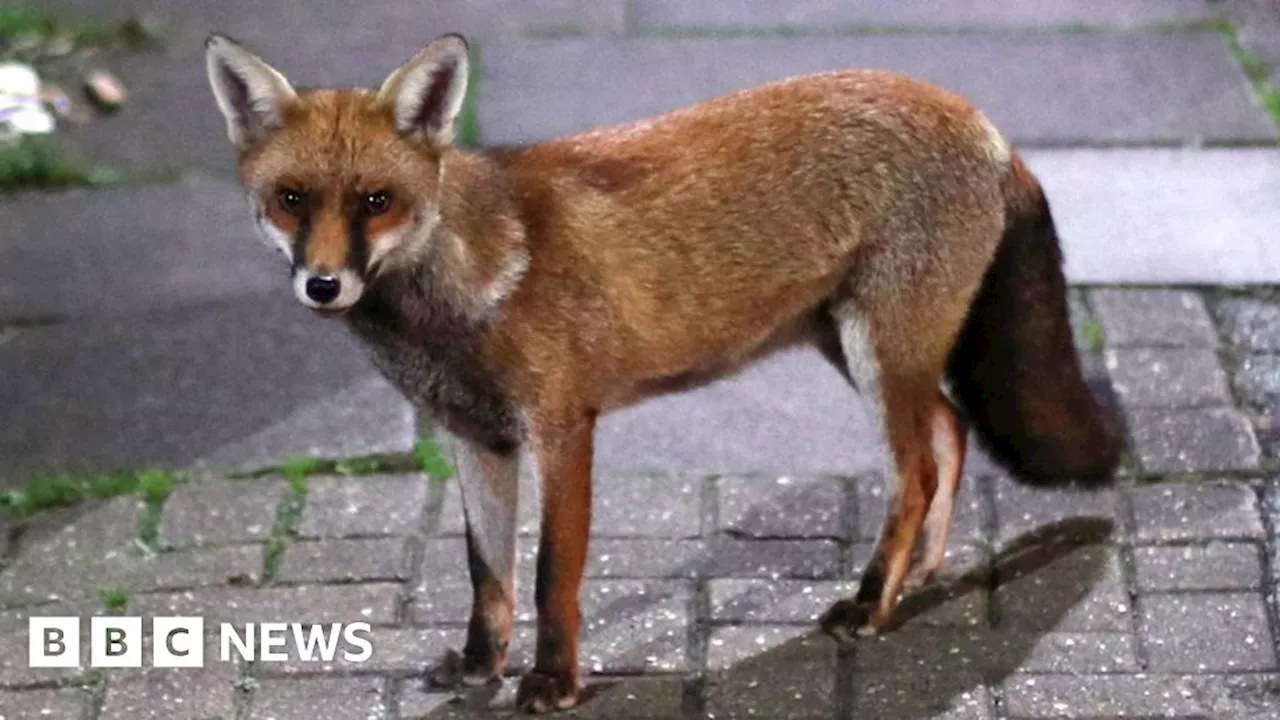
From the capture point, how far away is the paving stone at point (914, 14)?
776cm

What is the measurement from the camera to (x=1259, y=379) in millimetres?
5367

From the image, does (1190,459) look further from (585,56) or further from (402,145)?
(585,56)

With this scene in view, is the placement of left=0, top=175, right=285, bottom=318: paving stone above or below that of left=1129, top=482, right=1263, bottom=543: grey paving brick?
below

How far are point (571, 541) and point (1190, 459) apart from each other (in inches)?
72.5

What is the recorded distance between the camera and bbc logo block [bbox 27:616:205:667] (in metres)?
4.40

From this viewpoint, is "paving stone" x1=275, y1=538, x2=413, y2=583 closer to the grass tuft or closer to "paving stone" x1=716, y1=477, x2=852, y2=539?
the grass tuft

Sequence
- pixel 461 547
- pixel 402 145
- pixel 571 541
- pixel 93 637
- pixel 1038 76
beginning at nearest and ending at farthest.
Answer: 1. pixel 402 145
2. pixel 571 541
3. pixel 93 637
4. pixel 461 547
5. pixel 1038 76

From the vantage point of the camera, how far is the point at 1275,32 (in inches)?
299

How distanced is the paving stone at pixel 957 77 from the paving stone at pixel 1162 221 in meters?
Answer: 0.20

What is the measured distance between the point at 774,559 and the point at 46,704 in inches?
67.0

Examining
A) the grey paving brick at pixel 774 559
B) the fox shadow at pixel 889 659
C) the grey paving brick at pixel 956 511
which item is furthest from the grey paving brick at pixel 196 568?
the grey paving brick at pixel 956 511

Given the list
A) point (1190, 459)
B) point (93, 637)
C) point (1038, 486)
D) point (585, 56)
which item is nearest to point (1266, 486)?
point (1190, 459)

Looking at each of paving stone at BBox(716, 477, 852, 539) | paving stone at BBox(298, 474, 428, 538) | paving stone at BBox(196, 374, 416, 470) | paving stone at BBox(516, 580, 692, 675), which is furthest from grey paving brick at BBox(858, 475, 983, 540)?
paving stone at BBox(196, 374, 416, 470)

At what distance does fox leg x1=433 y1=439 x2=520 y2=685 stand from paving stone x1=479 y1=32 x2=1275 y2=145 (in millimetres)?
2703
